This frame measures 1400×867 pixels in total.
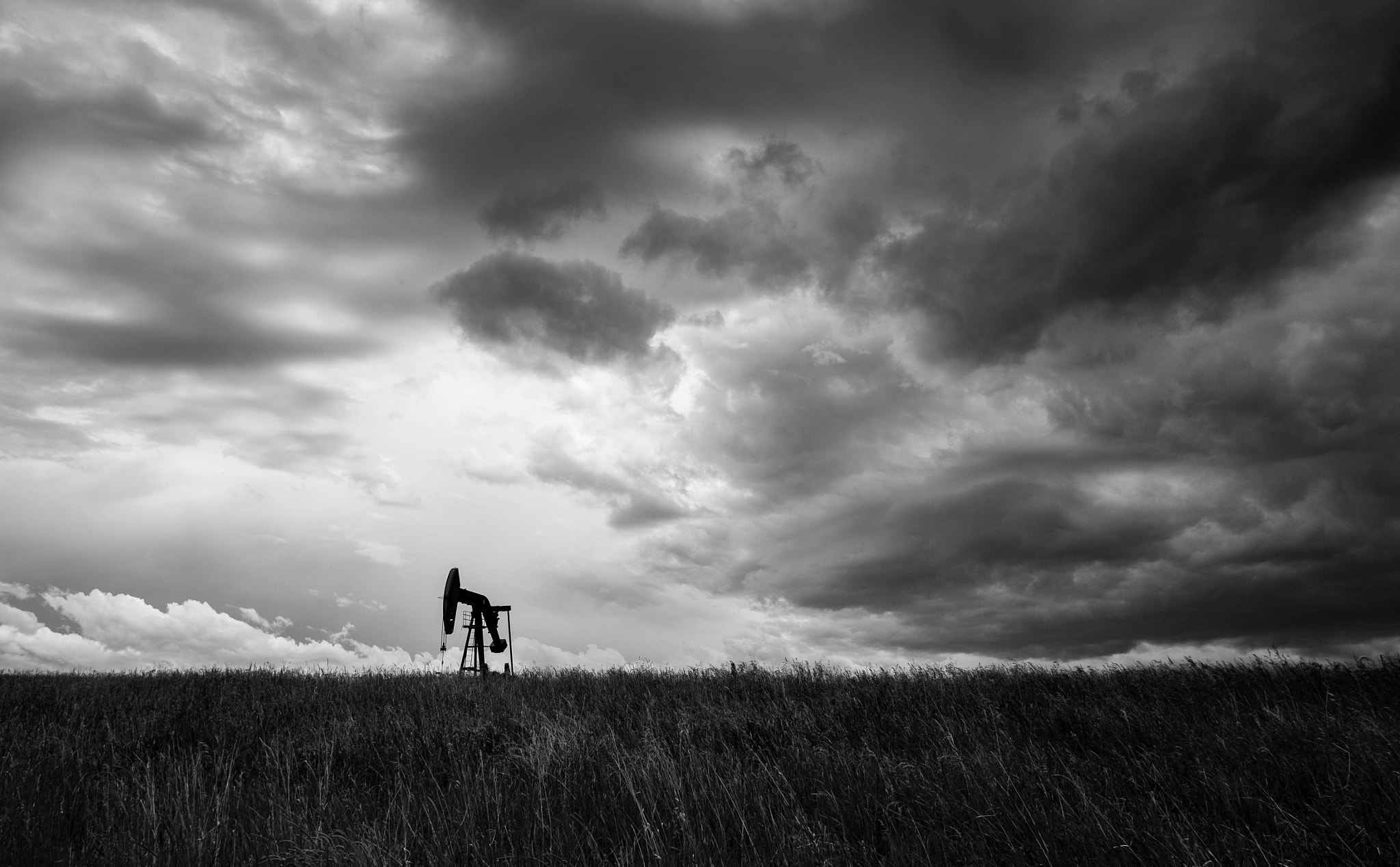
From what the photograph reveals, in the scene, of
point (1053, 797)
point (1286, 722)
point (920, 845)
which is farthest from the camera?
point (1286, 722)

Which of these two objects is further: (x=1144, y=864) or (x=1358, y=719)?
(x=1358, y=719)

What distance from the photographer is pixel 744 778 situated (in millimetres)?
4836

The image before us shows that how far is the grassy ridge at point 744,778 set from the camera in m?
3.87

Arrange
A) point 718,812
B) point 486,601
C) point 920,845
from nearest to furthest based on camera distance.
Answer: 1. point 920,845
2. point 718,812
3. point 486,601

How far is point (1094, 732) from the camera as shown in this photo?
Result: 279 inches

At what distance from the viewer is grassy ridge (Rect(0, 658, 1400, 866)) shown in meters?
3.87

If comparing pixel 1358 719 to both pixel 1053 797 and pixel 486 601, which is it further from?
pixel 486 601

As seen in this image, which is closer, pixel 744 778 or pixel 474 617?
pixel 744 778

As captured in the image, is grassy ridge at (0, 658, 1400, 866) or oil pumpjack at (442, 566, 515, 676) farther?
oil pumpjack at (442, 566, 515, 676)

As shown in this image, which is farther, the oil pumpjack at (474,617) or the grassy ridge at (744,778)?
the oil pumpjack at (474,617)

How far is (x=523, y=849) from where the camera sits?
156 inches

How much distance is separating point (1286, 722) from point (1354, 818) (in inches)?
118

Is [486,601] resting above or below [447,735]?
above

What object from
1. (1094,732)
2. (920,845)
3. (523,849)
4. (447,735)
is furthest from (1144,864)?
(447,735)
